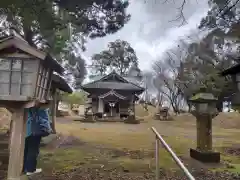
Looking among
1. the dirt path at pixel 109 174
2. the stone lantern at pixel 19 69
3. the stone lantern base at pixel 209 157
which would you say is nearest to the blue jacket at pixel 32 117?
the stone lantern at pixel 19 69

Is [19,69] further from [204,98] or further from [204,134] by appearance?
[204,134]

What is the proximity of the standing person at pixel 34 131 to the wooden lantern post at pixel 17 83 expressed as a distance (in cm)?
37

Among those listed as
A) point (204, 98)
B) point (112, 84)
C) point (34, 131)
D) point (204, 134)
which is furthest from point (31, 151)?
point (112, 84)

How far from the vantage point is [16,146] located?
4793 mm

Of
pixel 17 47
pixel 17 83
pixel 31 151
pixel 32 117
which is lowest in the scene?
pixel 31 151

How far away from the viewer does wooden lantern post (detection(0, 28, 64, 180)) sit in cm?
472

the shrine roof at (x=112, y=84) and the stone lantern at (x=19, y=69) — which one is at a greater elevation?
the shrine roof at (x=112, y=84)

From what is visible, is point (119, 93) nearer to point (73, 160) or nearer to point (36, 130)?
Result: point (73, 160)

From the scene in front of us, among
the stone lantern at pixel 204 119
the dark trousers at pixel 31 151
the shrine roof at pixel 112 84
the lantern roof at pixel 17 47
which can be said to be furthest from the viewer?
the shrine roof at pixel 112 84

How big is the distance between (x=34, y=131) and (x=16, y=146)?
1.76 feet

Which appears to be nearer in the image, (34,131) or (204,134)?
(34,131)

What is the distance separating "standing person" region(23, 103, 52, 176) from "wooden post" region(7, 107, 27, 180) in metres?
0.27

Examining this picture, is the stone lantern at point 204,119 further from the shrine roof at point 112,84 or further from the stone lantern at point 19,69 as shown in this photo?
the shrine roof at point 112,84

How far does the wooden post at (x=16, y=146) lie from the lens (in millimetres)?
4754
